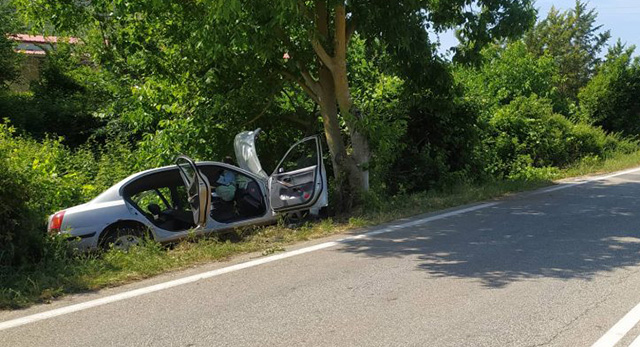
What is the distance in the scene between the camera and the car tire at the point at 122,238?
777 centimetres

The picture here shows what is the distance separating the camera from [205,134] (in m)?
12.3

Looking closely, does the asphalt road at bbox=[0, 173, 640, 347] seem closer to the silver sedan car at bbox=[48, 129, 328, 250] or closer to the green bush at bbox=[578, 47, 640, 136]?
the silver sedan car at bbox=[48, 129, 328, 250]

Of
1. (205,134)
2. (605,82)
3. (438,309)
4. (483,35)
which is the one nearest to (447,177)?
(483,35)

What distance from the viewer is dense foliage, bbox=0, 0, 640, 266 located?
29.7 feet

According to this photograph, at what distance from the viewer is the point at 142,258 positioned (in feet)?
23.4

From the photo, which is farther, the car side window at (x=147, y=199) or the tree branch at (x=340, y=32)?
the tree branch at (x=340, y=32)

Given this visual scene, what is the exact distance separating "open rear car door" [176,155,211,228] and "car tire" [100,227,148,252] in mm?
770

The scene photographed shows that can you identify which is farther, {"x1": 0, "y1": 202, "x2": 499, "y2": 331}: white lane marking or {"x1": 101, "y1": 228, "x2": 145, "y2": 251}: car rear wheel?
{"x1": 101, "y1": 228, "x2": 145, "y2": 251}: car rear wheel

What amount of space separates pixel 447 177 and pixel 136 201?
7.89m

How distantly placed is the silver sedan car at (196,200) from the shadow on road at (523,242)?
166 centimetres

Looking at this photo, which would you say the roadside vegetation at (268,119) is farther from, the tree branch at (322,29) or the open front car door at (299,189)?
the open front car door at (299,189)

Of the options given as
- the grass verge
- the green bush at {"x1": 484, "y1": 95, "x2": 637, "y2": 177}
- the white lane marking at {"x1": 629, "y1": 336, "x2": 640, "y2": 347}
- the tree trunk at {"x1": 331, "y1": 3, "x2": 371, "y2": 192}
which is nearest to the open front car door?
the grass verge

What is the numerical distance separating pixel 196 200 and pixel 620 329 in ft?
18.0

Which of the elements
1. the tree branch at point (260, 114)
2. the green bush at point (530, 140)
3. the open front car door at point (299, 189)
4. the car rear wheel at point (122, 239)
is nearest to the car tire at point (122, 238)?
the car rear wheel at point (122, 239)
